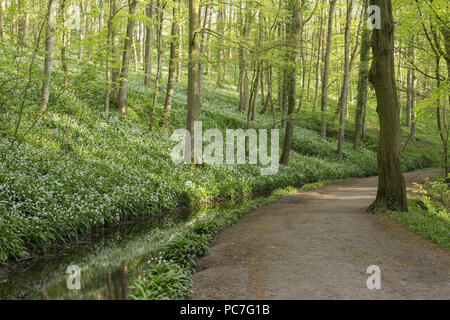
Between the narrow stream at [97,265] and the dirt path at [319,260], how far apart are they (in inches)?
54.1

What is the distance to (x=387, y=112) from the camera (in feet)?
37.3

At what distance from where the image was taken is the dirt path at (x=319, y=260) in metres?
5.41

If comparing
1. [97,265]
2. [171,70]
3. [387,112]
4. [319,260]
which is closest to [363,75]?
[171,70]

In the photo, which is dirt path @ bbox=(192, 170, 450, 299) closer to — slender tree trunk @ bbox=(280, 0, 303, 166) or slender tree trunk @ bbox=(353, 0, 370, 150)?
slender tree trunk @ bbox=(280, 0, 303, 166)

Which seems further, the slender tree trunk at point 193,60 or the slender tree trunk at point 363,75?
the slender tree trunk at point 363,75

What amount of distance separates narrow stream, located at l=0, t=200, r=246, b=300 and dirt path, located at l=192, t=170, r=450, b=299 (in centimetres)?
137

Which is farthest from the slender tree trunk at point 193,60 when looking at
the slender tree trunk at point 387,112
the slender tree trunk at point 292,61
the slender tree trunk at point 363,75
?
the slender tree trunk at point 363,75

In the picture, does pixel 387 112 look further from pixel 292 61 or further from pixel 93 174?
pixel 93 174

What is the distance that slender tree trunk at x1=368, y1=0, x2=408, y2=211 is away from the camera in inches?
440

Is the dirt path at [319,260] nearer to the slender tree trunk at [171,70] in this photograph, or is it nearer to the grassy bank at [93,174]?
the grassy bank at [93,174]

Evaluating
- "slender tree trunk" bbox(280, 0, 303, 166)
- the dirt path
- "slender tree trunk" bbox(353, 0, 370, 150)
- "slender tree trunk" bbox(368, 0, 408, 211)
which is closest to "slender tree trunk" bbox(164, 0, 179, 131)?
"slender tree trunk" bbox(280, 0, 303, 166)

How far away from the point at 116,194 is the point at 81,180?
42.5 inches

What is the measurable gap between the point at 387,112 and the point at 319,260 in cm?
635
